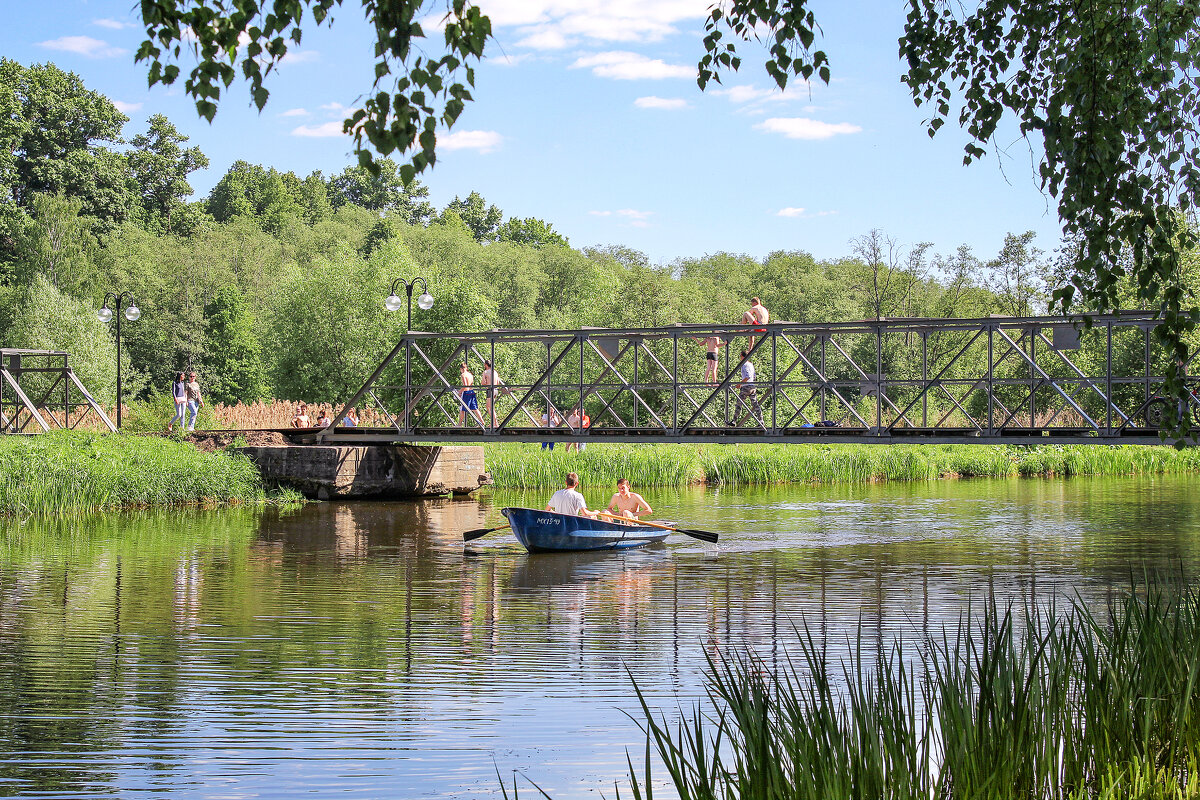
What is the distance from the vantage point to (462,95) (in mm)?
4328

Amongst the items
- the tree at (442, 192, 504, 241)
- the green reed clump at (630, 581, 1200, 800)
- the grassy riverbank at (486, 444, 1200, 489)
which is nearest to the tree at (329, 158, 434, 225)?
the tree at (442, 192, 504, 241)

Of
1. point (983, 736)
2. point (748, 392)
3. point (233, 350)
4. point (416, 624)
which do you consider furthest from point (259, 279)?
point (983, 736)

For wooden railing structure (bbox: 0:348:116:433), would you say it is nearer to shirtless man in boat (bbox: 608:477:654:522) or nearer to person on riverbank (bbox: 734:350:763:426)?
shirtless man in boat (bbox: 608:477:654:522)

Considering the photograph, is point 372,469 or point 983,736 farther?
point 372,469

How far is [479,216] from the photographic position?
114688 mm

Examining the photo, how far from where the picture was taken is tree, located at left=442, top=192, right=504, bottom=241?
→ 114188 millimetres

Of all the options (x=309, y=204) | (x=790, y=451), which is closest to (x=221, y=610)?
(x=790, y=451)

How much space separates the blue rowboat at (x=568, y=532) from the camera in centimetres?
1952

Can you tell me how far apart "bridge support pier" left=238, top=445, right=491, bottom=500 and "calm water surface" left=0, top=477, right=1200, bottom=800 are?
3.98 metres

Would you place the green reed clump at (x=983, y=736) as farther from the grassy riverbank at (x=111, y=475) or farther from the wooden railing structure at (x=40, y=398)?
the wooden railing structure at (x=40, y=398)

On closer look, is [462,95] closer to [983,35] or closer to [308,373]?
[983,35]

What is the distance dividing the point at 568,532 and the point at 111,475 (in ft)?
39.0

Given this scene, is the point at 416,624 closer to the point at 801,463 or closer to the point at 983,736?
the point at 983,736

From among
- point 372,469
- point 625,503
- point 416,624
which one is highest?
point 372,469
